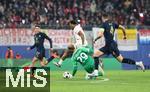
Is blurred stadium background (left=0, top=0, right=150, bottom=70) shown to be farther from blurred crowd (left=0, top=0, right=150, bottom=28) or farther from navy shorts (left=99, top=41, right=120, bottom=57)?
navy shorts (left=99, top=41, right=120, bottom=57)

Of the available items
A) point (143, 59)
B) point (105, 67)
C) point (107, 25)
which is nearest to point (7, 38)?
point (105, 67)

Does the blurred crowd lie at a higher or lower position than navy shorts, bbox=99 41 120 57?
higher

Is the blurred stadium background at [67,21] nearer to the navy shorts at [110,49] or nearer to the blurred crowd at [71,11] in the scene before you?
the blurred crowd at [71,11]

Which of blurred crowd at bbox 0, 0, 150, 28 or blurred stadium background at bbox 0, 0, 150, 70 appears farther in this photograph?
blurred crowd at bbox 0, 0, 150, 28

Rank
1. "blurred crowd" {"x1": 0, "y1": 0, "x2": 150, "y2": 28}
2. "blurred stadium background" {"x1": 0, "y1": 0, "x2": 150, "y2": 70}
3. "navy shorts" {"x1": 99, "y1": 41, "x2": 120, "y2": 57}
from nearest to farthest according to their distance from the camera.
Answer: "navy shorts" {"x1": 99, "y1": 41, "x2": 120, "y2": 57}
"blurred stadium background" {"x1": 0, "y1": 0, "x2": 150, "y2": 70}
"blurred crowd" {"x1": 0, "y1": 0, "x2": 150, "y2": 28}

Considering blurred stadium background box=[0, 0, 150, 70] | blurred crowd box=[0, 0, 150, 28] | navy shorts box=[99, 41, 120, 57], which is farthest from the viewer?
blurred crowd box=[0, 0, 150, 28]

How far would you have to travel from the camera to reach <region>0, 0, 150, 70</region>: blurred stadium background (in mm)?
36656

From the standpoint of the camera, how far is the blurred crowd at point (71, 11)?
133ft

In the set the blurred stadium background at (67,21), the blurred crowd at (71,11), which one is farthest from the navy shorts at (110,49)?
the blurred crowd at (71,11)

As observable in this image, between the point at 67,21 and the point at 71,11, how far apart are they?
5.93 ft

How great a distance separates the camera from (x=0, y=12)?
40.6m

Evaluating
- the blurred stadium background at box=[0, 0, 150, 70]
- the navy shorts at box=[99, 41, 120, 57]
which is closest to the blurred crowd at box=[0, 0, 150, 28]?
the blurred stadium background at box=[0, 0, 150, 70]

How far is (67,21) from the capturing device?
4081 cm

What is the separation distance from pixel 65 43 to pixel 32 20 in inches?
155
